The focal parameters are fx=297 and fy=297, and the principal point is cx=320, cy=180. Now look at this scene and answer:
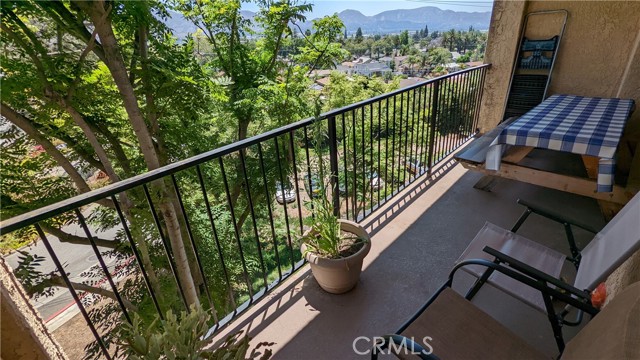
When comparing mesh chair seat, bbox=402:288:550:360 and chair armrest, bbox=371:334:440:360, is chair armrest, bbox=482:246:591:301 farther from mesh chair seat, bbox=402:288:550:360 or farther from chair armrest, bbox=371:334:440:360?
chair armrest, bbox=371:334:440:360

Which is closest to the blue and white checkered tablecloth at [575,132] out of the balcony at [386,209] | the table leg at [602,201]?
the table leg at [602,201]

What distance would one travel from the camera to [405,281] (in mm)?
1925

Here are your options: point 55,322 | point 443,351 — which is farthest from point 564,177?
point 55,322

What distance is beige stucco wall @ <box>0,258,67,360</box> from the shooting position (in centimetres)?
88

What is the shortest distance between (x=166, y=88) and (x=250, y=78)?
2.75 meters

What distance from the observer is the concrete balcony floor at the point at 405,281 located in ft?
5.25

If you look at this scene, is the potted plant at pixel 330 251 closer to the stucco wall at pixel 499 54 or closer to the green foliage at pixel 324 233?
the green foliage at pixel 324 233

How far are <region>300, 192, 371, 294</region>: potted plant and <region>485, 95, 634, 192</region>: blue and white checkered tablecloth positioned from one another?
1.31 meters

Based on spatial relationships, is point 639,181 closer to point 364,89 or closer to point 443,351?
point 443,351

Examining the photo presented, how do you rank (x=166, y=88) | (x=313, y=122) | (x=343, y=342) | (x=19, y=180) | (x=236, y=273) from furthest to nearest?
(x=236, y=273)
(x=166, y=88)
(x=19, y=180)
(x=313, y=122)
(x=343, y=342)

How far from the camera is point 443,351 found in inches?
45.3

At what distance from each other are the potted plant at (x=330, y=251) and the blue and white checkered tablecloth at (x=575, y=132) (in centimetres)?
131

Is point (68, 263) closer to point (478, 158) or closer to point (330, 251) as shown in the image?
→ point (330, 251)

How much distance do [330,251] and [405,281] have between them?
0.56 meters
